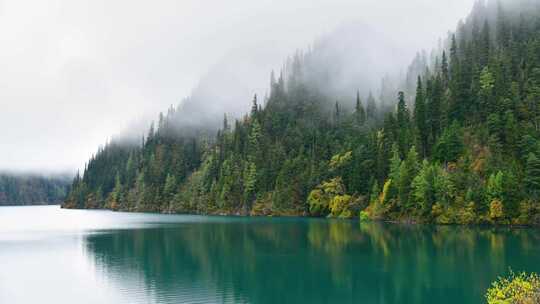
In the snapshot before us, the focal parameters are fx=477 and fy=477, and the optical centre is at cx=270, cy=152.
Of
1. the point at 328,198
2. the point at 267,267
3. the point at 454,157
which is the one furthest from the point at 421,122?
the point at 267,267

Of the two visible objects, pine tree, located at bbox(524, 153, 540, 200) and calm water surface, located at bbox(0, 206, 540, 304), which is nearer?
calm water surface, located at bbox(0, 206, 540, 304)

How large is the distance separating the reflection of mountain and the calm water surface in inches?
4.5

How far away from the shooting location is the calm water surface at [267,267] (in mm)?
42812

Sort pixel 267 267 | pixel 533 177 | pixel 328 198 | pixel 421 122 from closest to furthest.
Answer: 1. pixel 267 267
2. pixel 533 177
3. pixel 421 122
4. pixel 328 198

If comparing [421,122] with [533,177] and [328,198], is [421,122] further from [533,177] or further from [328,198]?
[533,177]

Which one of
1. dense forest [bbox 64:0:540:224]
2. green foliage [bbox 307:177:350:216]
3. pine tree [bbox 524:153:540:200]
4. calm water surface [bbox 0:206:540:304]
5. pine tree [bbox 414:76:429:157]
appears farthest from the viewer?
green foliage [bbox 307:177:350:216]

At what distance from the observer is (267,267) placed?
186 ft

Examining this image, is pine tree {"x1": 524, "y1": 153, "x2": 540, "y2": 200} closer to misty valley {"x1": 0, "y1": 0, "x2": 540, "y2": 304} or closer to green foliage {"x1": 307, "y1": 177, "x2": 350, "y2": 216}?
misty valley {"x1": 0, "y1": 0, "x2": 540, "y2": 304}

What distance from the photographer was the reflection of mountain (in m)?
42.8

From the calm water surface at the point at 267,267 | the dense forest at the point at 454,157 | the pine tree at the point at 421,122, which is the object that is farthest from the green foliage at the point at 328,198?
the calm water surface at the point at 267,267

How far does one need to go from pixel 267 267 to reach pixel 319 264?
6.49 m

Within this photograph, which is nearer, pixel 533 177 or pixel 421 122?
pixel 533 177

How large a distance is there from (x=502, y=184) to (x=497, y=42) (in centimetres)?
8405

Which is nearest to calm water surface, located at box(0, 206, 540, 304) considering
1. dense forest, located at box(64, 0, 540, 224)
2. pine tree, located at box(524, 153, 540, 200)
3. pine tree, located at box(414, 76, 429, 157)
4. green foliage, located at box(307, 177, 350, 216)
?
pine tree, located at box(524, 153, 540, 200)
